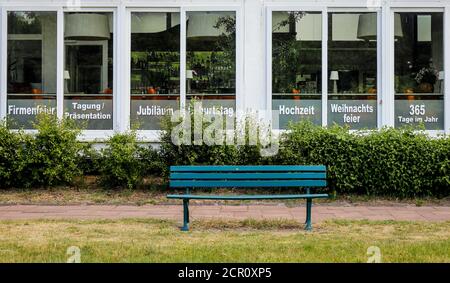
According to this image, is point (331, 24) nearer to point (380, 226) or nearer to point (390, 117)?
point (390, 117)

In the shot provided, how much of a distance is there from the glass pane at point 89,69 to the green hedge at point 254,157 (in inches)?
29.9

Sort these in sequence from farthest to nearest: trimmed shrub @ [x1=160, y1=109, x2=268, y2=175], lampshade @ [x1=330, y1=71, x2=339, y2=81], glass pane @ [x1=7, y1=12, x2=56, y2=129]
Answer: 1. glass pane @ [x1=7, y1=12, x2=56, y2=129]
2. lampshade @ [x1=330, y1=71, x2=339, y2=81]
3. trimmed shrub @ [x1=160, y1=109, x2=268, y2=175]

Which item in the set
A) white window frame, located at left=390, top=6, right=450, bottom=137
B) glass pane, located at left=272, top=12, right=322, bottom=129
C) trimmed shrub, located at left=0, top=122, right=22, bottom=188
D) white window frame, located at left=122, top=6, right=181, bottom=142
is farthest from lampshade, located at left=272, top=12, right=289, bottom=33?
trimmed shrub, located at left=0, top=122, right=22, bottom=188

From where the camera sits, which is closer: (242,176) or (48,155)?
(242,176)

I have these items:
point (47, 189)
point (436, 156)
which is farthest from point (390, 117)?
point (47, 189)

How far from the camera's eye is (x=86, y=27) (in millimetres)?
13625

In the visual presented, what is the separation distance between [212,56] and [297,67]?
1685 mm

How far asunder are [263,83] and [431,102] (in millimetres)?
3301

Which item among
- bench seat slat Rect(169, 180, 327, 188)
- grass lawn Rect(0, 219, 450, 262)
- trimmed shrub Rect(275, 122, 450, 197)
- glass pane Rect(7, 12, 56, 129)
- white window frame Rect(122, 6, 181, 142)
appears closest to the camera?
grass lawn Rect(0, 219, 450, 262)

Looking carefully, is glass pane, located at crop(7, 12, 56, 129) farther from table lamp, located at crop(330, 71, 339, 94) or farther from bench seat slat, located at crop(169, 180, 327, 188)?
table lamp, located at crop(330, 71, 339, 94)

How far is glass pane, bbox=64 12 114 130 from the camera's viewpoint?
1350 cm

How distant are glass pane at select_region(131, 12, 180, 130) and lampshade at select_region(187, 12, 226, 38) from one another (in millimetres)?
261

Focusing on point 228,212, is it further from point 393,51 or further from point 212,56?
point 393,51

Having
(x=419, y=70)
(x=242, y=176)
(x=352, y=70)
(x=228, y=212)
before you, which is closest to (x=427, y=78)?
(x=419, y=70)
